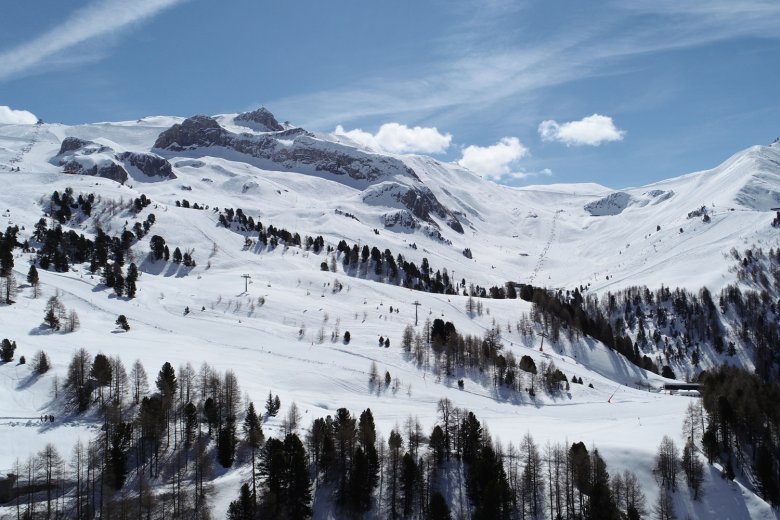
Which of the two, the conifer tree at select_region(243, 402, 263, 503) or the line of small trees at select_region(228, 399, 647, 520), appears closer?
the line of small trees at select_region(228, 399, 647, 520)

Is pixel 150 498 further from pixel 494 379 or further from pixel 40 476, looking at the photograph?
pixel 494 379

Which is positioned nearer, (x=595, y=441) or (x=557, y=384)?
(x=595, y=441)

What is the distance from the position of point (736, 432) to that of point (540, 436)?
29959 mm

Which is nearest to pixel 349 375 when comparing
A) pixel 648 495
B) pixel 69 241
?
pixel 648 495

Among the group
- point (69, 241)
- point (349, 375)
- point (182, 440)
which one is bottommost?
point (182, 440)

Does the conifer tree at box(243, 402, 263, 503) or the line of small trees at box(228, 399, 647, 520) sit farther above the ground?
the conifer tree at box(243, 402, 263, 503)

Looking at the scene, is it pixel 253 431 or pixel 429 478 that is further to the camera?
pixel 429 478

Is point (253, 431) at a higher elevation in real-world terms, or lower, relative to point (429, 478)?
higher

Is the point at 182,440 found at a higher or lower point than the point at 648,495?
higher

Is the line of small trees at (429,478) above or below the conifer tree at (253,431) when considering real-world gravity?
below

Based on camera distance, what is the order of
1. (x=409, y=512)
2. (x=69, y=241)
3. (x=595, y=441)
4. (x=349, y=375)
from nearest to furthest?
(x=409, y=512) < (x=595, y=441) < (x=349, y=375) < (x=69, y=241)

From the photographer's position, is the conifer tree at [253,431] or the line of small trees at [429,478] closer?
the line of small trees at [429,478]

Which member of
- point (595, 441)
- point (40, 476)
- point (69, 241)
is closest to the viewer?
point (40, 476)

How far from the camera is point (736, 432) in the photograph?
84.2 m
